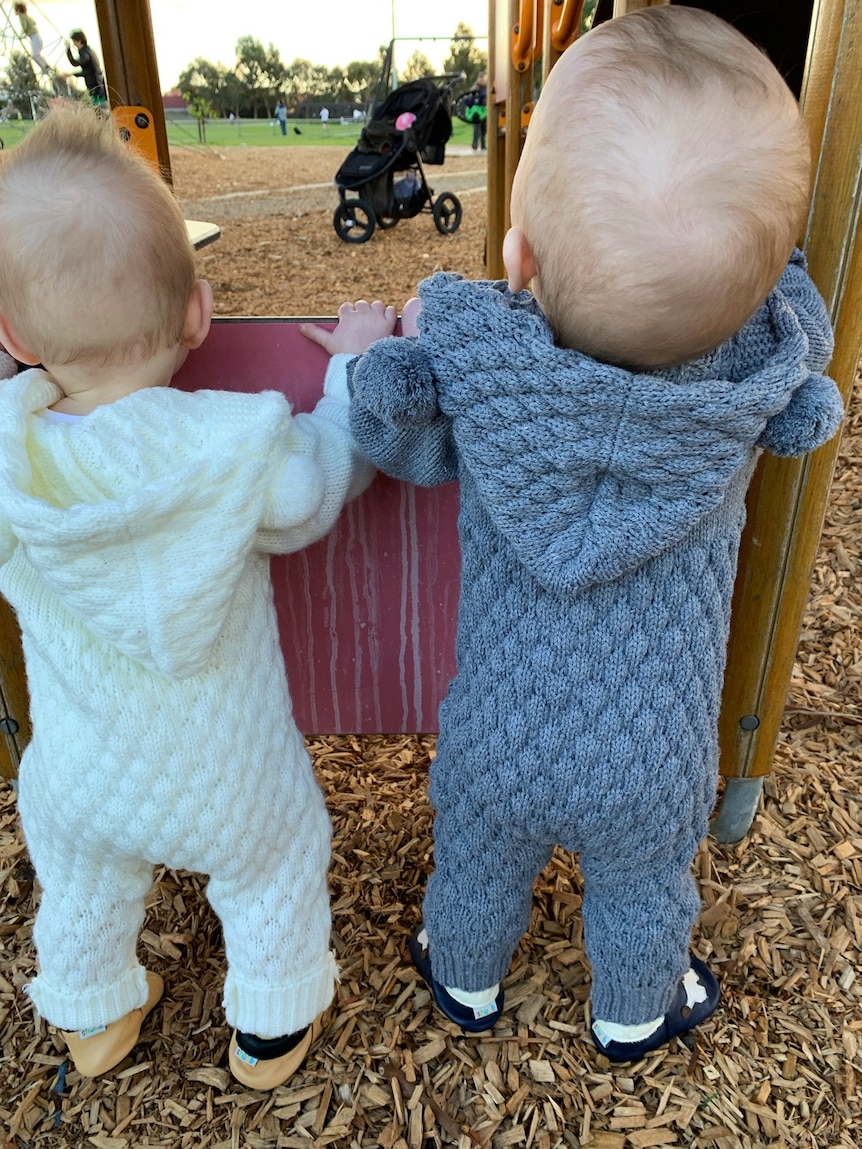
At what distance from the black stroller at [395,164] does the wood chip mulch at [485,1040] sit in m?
7.89

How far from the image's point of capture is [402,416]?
1.15m

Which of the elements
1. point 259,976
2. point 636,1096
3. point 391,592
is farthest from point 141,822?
point 636,1096

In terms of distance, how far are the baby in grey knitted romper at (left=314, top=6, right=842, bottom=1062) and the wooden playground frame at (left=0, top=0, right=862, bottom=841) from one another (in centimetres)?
18

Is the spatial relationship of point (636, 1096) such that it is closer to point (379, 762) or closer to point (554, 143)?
point (379, 762)

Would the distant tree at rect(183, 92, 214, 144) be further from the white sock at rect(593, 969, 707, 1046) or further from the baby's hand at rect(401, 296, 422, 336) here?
the white sock at rect(593, 969, 707, 1046)

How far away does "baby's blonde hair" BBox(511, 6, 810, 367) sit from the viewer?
0.90 m

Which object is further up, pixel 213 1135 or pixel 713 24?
pixel 713 24

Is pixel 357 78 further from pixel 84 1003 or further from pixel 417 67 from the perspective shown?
pixel 84 1003

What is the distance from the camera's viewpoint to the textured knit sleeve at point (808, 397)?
3.83 ft

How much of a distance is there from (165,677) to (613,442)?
0.69 meters

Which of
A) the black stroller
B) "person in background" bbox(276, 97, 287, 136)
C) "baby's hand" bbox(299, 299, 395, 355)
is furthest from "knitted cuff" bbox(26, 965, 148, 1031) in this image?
"person in background" bbox(276, 97, 287, 136)

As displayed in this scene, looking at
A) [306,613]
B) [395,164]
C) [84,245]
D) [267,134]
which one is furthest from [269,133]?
[84,245]

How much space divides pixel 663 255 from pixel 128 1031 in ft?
5.05

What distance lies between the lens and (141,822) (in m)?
1.32
